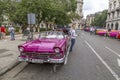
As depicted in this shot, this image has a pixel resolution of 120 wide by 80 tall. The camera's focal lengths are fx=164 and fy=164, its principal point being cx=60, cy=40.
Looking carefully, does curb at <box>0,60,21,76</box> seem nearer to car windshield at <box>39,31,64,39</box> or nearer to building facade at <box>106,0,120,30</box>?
car windshield at <box>39,31,64,39</box>

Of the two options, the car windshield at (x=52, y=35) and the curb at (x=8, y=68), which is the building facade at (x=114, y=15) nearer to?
the car windshield at (x=52, y=35)

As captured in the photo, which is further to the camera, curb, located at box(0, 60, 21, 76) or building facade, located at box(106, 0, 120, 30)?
building facade, located at box(106, 0, 120, 30)

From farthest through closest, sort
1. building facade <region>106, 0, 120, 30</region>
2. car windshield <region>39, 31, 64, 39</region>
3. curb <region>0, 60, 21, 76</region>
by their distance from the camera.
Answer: building facade <region>106, 0, 120, 30</region>
car windshield <region>39, 31, 64, 39</region>
curb <region>0, 60, 21, 76</region>

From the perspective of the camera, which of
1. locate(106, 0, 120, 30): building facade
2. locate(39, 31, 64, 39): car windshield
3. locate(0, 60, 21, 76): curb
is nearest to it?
locate(0, 60, 21, 76): curb

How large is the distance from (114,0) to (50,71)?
183 ft

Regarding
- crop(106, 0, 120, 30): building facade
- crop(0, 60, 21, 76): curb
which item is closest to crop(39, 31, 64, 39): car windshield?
crop(0, 60, 21, 76): curb

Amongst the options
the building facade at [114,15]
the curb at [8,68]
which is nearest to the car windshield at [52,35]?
the curb at [8,68]

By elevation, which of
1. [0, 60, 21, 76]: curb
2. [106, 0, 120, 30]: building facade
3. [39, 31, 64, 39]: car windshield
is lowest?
[0, 60, 21, 76]: curb

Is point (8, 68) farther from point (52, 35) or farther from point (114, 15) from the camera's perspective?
point (114, 15)

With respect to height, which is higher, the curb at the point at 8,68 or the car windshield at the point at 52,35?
the car windshield at the point at 52,35

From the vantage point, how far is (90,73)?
6.03 meters

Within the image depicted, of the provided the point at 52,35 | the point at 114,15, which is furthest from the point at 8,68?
the point at 114,15

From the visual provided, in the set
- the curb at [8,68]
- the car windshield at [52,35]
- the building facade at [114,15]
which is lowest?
the curb at [8,68]

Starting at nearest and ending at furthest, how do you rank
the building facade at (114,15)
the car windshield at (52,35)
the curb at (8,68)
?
the curb at (8,68)
the car windshield at (52,35)
the building facade at (114,15)
